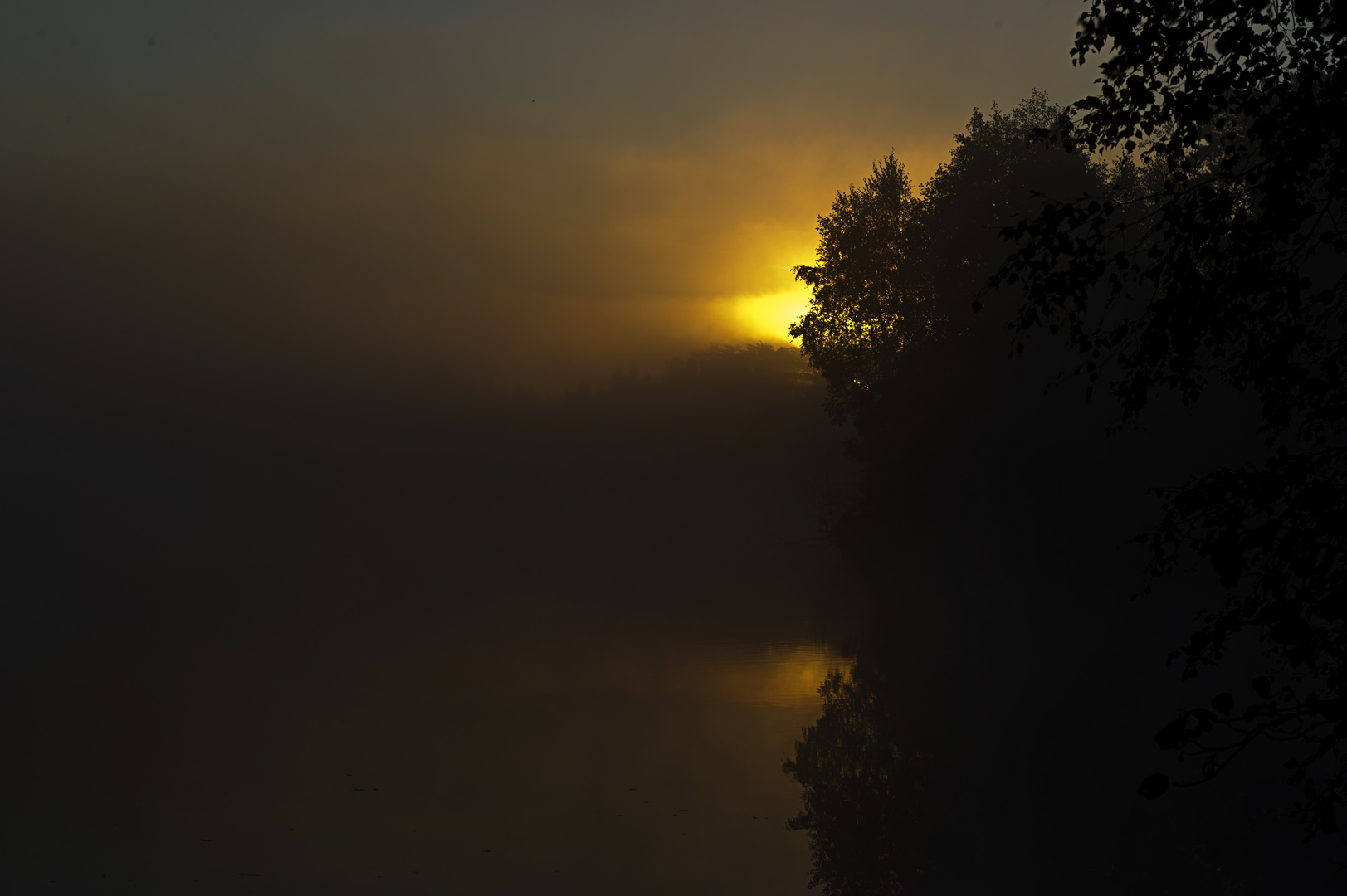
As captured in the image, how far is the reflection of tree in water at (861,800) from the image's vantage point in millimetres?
10977

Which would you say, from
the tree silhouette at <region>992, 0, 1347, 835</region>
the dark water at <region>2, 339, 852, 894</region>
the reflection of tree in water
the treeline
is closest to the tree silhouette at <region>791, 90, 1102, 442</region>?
the treeline

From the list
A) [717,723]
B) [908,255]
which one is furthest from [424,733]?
[908,255]

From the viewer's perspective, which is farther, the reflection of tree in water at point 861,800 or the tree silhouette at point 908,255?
the tree silhouette at point 908,255

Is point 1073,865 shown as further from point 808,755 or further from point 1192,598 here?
point 1192,598

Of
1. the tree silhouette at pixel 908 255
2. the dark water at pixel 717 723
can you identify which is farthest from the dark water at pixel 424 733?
the tree silhouette at pixel 908 255

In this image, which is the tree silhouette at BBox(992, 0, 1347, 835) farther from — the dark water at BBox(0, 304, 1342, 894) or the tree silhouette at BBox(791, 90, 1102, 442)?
the tree silhouette at BBox(791, 90, 1102, 442)

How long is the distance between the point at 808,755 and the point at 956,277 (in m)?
27.3

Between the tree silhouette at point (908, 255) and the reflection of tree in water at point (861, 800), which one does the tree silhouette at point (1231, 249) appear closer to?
the reflection of tree in water at point (861, 800)

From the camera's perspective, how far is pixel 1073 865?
10.6m

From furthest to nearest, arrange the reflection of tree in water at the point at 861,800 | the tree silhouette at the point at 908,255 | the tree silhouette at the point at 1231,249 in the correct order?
the tree silhouette at the point at 908,255 < the reflection of tree in water at the point at 861,800 < the tree silhouette at the point at 1231,249

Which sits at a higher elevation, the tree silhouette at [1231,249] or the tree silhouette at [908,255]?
the tree silhouette at [908,255]

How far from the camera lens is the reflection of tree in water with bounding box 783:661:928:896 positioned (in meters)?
11.0

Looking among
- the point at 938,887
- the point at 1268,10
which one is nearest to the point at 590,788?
the point at 938,887

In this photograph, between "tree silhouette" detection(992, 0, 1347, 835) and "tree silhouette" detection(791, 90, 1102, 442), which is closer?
"tree silhouette" detection(992, 0, 1347, 835)
